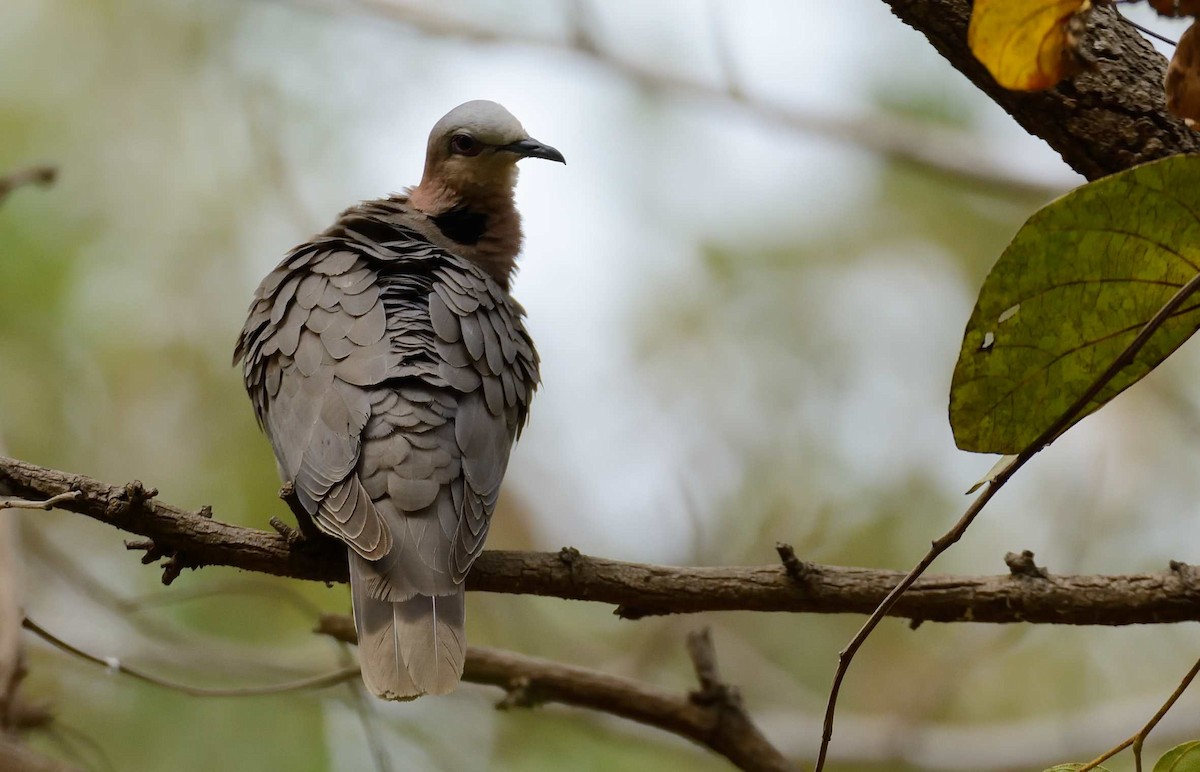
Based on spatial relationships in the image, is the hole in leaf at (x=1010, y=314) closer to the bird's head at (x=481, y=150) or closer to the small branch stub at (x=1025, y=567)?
the small branch stub at (x=1025, y=567)

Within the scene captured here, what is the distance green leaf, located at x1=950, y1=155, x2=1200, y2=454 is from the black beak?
103 inches

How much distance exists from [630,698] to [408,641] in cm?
97

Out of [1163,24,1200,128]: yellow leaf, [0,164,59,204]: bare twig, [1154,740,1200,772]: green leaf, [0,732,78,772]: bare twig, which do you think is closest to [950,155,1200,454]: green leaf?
[1163,24,1200,128]: yellow leaf

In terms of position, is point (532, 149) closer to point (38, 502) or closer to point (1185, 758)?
point (38, 502)

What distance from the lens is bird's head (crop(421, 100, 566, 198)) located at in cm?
452

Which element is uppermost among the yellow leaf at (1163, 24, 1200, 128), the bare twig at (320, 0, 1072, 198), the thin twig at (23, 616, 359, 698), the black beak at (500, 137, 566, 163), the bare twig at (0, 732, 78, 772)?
the bare twig at (320, 0, 1072, 198)

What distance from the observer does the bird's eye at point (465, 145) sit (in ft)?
14.9

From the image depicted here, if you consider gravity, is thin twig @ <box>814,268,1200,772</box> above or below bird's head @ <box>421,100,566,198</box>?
below

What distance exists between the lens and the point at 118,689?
6438mm

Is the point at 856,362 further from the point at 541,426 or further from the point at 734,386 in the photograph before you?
the point at 541,426

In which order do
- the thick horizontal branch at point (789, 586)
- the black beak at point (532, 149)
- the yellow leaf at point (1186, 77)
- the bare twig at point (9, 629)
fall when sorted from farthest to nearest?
the black beak at point (532, 149) < the bare twig at point (9, 629) < the thick horizontal branch at point (789, 586) < the yellow leaf at point (1186, 77)

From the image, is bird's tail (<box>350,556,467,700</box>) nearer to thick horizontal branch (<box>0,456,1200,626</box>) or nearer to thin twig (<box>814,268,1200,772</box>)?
thick horizontal branch (<box>0,456,1200,626</box>)

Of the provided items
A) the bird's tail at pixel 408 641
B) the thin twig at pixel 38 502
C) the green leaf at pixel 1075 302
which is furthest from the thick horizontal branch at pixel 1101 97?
the thin twig at pixel 38 502

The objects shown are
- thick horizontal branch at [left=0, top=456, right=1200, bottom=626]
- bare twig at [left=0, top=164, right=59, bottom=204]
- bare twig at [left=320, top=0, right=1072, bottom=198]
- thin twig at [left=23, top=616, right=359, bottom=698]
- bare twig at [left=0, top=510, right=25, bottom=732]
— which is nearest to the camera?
thick horizontal branch at [left=0, top=456, right=1200, bottom=626]
